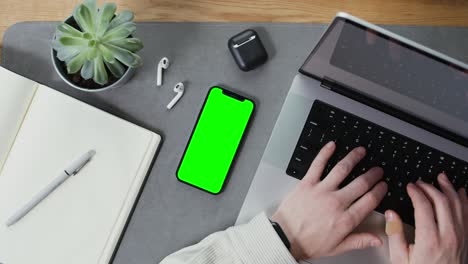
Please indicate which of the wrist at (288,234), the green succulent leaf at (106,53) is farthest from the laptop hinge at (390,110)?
the green succulent leaf at (106,53)

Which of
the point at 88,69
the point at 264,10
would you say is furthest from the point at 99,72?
the point at 264,10

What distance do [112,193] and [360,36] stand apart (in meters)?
0.47

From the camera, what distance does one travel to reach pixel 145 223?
2.65ft

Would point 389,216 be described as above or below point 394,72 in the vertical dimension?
below

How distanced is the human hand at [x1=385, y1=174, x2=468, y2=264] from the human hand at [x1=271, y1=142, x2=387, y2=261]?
51 mm

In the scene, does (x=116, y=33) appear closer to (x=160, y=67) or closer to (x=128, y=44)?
(x=128, y=44)

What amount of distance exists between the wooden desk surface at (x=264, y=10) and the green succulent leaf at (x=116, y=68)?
0.13m

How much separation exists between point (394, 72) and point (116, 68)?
0.41 metres

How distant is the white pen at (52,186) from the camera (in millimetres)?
777

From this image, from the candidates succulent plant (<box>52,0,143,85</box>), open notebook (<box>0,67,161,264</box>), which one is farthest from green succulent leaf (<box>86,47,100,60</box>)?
open notebook (<box>0,67,161,264</box>)

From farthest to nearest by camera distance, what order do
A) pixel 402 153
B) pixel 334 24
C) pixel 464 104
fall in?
pixel 402 153 < pixel 464 104 < pixel 334 24

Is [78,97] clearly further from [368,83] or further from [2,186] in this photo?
[368,83]

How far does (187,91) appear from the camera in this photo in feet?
2.71

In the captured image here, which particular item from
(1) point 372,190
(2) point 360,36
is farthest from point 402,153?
(2) point 360,36
